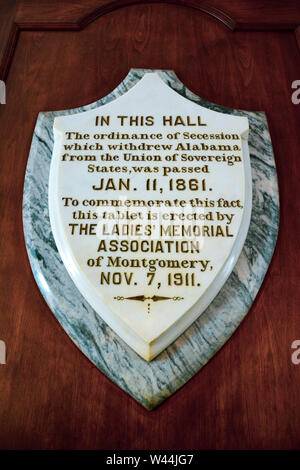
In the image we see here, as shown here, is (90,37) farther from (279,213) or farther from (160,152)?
(279,213)

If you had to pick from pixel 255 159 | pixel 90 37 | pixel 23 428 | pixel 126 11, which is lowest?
pixel 23 428

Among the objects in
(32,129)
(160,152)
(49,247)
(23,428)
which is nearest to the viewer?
(23,428)

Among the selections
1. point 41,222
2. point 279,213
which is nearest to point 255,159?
point 279,213

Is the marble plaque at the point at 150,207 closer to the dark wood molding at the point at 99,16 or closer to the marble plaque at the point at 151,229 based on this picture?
the marble plaque at the point at 151,229

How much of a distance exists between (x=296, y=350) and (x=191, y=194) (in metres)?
0.54

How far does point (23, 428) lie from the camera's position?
3.38 feet

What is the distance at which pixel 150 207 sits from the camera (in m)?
1.21

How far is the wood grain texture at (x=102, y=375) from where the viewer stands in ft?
3.40

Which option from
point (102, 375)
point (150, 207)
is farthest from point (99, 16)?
point (102, 375)

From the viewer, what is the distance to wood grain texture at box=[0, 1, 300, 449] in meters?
1.04

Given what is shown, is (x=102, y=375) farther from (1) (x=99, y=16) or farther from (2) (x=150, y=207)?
(1) (x=99, y=16)

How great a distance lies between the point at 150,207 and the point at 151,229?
3.0 inches

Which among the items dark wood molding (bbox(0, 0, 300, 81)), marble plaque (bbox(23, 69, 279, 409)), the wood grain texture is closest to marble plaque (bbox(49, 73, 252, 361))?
marble plaque (bbox(23, 69, 279, 409))

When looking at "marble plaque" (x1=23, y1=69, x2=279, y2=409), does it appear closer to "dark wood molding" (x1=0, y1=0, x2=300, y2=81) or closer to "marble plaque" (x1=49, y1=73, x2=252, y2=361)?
"marble plaque" (x1=49, y1=73, x2=252, y2=361)
